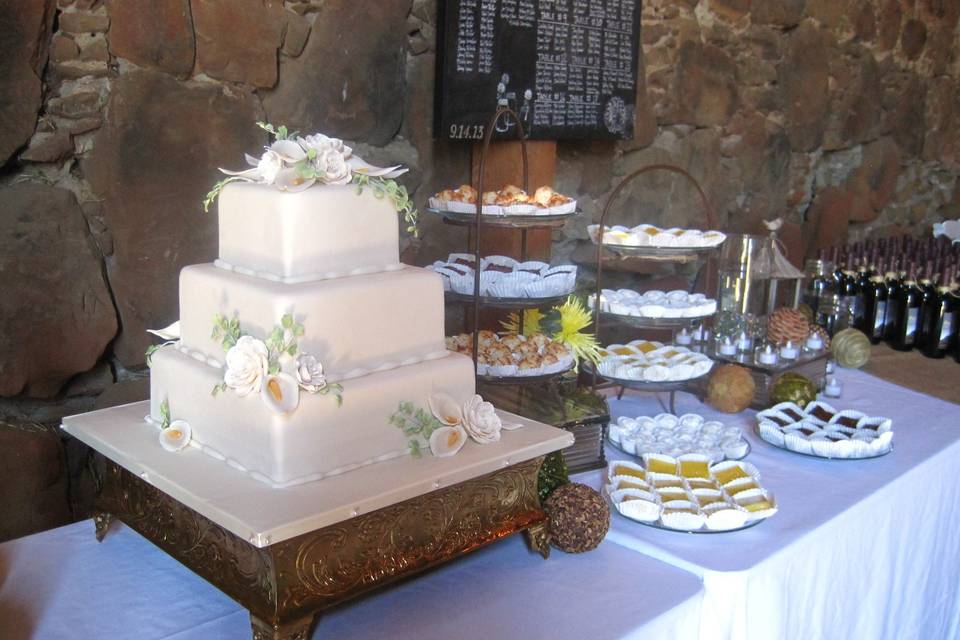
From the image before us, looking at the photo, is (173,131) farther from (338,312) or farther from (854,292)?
(854,292)

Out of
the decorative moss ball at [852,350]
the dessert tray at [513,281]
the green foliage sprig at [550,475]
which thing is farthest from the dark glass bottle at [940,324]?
the green foliage sprig at [550,475]

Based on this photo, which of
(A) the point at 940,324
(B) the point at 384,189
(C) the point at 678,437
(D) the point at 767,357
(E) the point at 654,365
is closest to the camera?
(B) the point at 384,189

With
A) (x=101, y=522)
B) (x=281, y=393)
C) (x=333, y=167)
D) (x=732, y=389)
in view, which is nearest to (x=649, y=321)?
(x=732, y=389)

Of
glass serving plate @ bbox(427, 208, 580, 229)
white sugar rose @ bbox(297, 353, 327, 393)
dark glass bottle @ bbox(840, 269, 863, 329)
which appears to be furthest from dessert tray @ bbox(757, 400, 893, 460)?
dark glass bottle @ bbox(840, 269, 863, 329)

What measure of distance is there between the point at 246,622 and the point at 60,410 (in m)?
0.83

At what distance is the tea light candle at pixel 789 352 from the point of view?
2235 millimetres

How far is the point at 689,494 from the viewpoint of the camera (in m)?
1.51

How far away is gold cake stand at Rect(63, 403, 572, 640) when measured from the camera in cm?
108

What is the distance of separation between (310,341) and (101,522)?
0.53 meters

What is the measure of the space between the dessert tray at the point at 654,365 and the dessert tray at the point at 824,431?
18cm

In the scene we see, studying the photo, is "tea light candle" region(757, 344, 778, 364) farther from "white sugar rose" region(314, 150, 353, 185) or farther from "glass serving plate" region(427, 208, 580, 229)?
"white sugar rose" region(314, 150, 353, 185)

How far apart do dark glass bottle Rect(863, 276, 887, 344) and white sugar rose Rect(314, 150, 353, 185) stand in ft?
8.01

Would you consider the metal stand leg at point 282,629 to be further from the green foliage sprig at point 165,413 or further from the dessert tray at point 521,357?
the dessert tray at point 521,357

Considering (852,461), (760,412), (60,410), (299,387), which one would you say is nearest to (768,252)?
(760,412)
